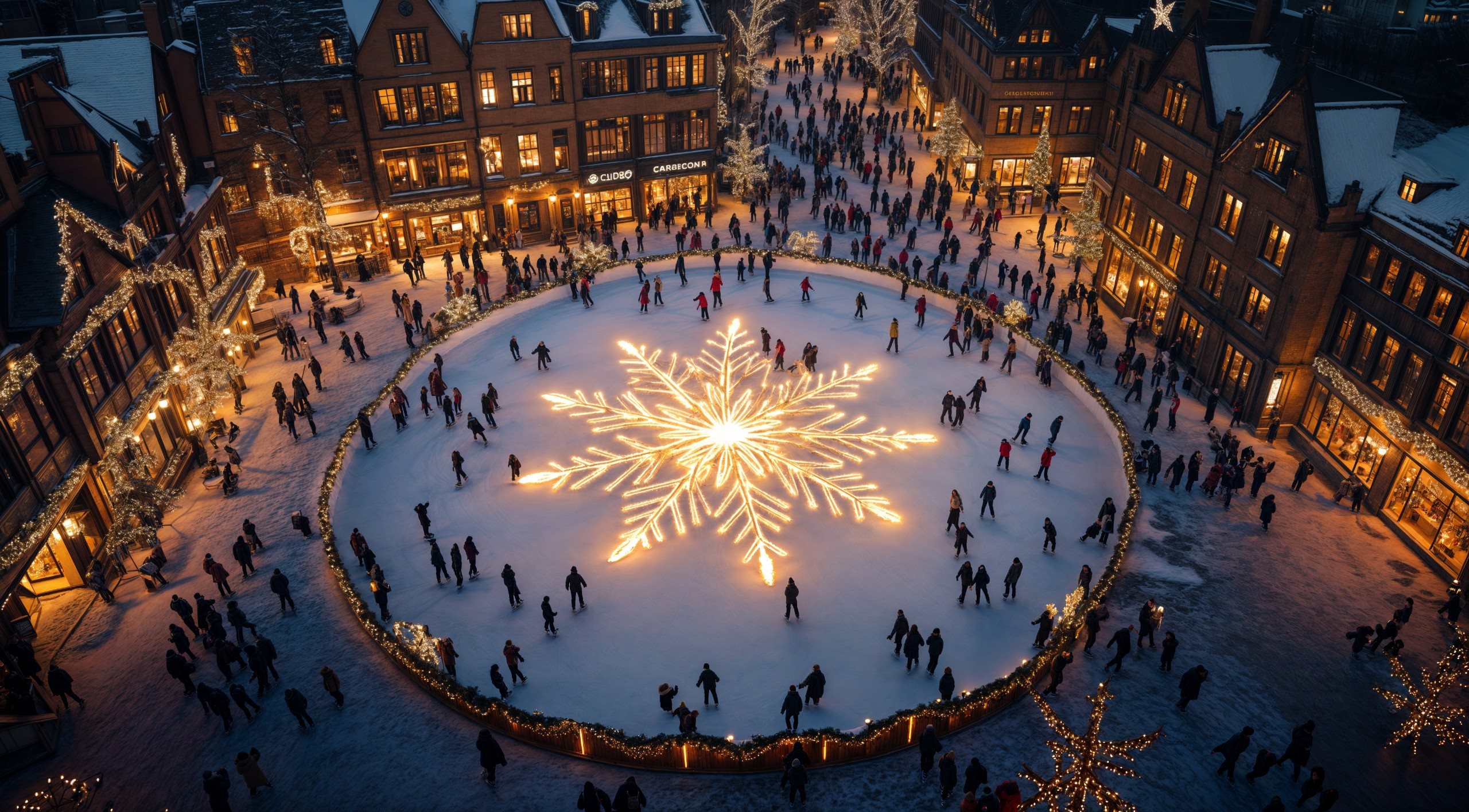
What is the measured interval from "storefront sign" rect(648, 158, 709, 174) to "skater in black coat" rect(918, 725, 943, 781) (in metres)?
36.3

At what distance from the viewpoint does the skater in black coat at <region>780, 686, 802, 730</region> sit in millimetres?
19078

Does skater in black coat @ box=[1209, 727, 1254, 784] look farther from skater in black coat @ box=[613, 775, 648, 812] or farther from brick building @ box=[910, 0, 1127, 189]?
brick building @ box=[910, 0, 1127, 189]

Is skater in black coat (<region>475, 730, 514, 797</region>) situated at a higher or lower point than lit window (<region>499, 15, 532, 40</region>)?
lower

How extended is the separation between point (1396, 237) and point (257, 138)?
42901 millimetres

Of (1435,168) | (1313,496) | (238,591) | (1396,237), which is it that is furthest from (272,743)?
(1435,168)

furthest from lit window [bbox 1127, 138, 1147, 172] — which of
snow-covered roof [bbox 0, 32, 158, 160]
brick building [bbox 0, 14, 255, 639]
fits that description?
snow-covered roof [bbox 0, 32, 158, 160]

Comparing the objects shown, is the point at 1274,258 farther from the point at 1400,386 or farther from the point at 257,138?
the point at 257,138

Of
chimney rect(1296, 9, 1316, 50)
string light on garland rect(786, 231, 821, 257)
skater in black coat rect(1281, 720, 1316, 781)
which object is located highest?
chimney rect(1296, 9, 1316, 50)

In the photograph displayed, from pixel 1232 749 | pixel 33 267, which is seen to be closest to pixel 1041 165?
pixel 1232 749

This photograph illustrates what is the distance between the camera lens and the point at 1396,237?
2581 centimetres

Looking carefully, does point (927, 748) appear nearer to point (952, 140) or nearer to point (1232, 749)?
point (1232, 749)

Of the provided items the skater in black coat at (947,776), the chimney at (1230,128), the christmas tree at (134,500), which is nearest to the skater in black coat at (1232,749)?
the skater in black coat at (947,776)

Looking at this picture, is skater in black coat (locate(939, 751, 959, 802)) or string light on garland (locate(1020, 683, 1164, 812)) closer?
string light on garland (locate(1020, 683, 1164, 812))

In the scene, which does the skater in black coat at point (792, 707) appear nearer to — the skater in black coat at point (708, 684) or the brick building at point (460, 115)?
the skater in black coat at point (708, 684)
